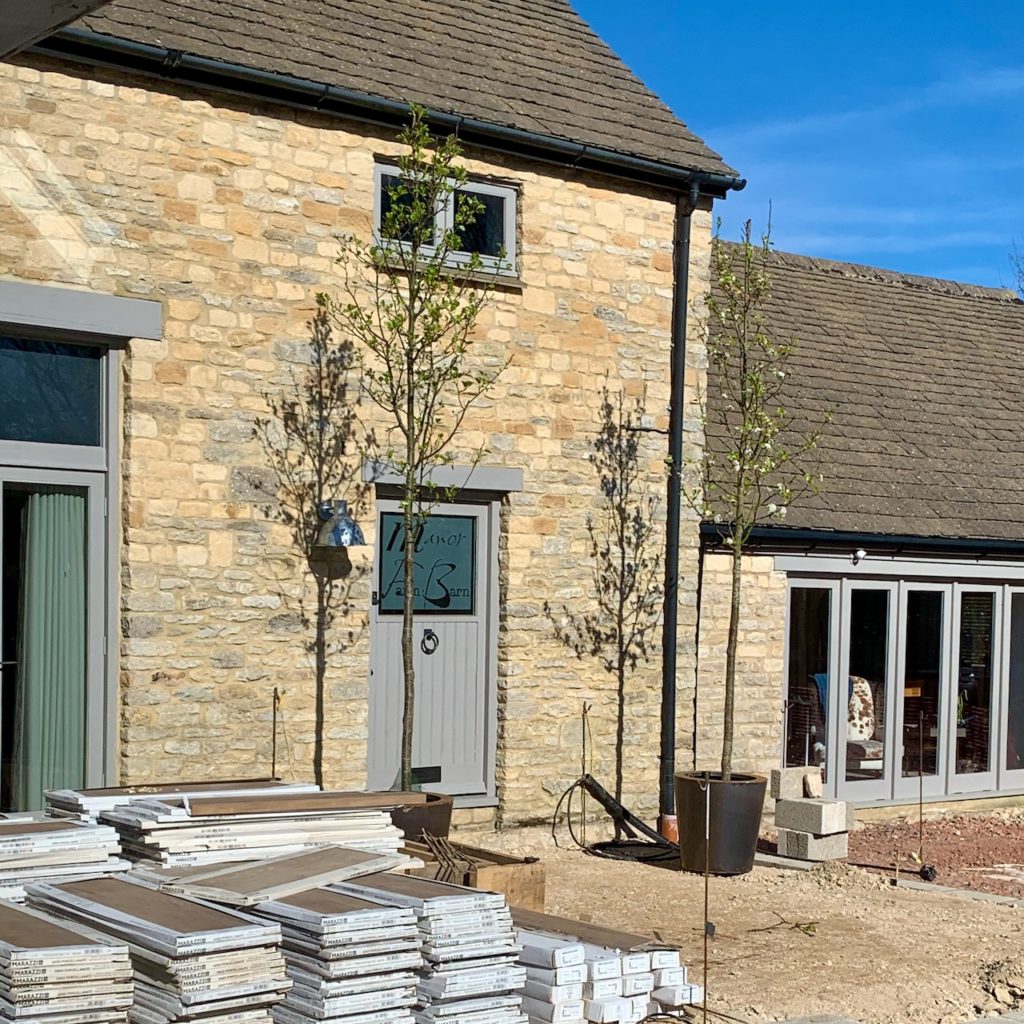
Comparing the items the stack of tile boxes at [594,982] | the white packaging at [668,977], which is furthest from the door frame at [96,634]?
the white packaging at [668,977]

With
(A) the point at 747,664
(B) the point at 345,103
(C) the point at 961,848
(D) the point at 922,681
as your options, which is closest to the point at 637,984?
(B) the point at 345,103

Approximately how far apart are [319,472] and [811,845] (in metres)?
4.81

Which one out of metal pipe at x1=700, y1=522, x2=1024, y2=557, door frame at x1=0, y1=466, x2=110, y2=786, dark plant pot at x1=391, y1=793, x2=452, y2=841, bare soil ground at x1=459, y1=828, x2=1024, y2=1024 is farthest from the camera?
metal pipe at x1=700, y1=522, x2=1024, y2=557

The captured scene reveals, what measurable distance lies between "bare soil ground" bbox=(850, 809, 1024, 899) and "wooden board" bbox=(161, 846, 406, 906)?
6.31m

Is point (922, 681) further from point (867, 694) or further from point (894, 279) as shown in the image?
point (894, 279)

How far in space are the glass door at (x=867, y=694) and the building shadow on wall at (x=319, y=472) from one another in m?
5.42

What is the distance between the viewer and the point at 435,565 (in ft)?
37.9

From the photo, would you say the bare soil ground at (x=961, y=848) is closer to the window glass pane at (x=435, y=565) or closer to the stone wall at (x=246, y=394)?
the stone wall at (x=246, y=394)

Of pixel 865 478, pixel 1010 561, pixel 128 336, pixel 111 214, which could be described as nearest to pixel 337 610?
pixel 128 336

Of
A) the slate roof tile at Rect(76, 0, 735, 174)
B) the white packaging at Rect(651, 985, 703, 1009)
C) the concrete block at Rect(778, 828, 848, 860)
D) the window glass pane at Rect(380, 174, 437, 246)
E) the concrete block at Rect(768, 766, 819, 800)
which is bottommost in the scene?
the concrete block at Rect(778, 828, 848, 860)

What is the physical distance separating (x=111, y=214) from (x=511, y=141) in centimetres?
333

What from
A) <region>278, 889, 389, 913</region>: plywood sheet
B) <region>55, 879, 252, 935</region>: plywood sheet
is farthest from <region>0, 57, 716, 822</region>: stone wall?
<region>278, 889, 389, 913</region>: plywood sheet

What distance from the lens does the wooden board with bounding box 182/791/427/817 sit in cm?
A: 672

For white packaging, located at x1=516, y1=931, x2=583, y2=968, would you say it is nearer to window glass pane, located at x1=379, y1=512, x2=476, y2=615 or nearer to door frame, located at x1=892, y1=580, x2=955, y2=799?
window glass pane, located at x1=379, y1=512, x2=476, y2=615
